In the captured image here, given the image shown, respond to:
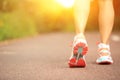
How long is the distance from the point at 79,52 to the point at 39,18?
26.9 meters

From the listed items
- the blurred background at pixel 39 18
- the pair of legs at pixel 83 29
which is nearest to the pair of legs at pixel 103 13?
the pair of legs at pixel 83 29

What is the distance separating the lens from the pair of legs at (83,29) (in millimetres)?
4285

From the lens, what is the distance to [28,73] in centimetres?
399

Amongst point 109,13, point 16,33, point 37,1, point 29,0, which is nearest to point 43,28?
point 37,1

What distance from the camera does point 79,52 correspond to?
4262 millimetres

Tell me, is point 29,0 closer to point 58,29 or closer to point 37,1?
point 37,1

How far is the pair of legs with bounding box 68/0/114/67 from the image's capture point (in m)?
4.29

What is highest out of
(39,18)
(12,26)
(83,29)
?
(83,29)

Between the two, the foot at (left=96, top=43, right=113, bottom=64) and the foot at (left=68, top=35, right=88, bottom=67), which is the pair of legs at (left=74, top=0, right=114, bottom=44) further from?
the foot at (left=68, top=35, right=88, bottom=67)

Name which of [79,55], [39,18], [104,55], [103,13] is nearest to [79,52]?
[79,55]

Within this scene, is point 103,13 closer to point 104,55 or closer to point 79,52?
point 104,55

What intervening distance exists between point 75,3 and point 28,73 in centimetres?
104

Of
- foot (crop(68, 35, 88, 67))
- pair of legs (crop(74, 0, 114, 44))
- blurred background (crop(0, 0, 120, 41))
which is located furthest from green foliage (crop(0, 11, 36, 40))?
foot (crop(68, 35, 88, 67))

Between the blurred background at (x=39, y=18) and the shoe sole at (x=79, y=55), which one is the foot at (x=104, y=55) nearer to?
the shoe sole at (x=79, y=55)
